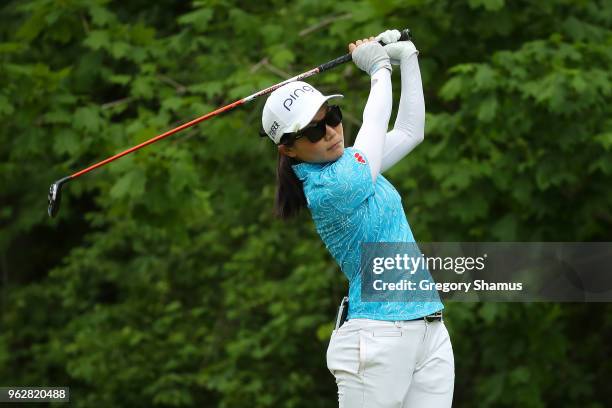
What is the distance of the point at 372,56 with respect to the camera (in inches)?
148

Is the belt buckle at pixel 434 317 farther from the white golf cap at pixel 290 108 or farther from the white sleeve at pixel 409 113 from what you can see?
the white golf cap at pixel 290 108

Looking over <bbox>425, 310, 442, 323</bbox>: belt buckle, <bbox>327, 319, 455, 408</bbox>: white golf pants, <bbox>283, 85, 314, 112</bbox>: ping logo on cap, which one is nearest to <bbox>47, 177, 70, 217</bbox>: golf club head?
<bbox>283, 85, 314, 112</bbox>: ping logo on cap

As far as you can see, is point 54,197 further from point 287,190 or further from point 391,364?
point 391,364

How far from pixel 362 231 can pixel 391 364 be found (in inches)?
15.3

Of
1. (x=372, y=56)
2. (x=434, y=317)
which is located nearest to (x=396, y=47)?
(x=372, y=56)

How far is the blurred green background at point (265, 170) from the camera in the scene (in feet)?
23.0

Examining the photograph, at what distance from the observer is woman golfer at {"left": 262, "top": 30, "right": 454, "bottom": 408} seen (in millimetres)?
3518

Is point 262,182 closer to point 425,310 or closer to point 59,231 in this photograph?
point 59,231

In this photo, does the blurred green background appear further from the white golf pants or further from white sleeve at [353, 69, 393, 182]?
the white golf pants

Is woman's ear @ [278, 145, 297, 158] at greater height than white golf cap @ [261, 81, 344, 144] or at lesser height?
lesser

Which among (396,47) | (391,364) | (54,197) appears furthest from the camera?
(54,197)

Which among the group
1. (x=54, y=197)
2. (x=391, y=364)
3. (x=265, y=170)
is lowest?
(x=265, y=170)

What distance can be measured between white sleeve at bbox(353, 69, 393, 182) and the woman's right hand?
0.35ft

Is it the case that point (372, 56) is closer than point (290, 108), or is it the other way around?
point (290, 108)
